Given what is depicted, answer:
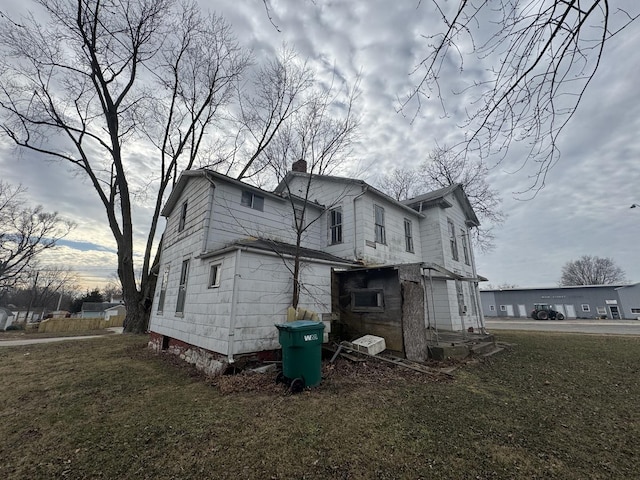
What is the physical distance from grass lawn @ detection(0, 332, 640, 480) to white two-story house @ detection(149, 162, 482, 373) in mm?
1521

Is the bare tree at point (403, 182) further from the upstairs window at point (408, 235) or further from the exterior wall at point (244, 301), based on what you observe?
the exterior wall at point (244, 301)

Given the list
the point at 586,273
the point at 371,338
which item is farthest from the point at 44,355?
the point at 586,273

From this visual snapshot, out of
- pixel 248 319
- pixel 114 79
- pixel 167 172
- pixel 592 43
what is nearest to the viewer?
pixel 592 43

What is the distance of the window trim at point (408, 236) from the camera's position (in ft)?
41.9

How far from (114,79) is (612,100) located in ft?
67.0

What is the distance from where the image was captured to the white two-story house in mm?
6594

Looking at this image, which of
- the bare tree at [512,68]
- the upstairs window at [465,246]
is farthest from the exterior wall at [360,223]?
the bare tree at [512,68]

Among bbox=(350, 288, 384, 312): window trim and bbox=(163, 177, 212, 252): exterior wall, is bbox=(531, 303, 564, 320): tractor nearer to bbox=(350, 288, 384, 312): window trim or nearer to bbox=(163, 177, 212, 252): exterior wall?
bbox=(350, 288, 384, 312): window trim

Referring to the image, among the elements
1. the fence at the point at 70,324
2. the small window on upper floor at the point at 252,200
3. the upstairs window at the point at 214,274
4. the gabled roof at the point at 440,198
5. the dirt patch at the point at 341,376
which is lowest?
the fence at the point at 70,324

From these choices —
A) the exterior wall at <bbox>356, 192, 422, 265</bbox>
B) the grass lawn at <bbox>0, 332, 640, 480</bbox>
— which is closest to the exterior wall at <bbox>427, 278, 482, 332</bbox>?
the exterior wall at <bbox>356, 192, 422, 265</bbox>

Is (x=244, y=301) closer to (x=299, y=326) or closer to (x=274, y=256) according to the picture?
(x=274, y=256)

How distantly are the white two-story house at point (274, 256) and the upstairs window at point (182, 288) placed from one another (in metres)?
0.05

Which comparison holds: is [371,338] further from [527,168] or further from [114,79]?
[114,79]

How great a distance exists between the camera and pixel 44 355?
9.27 m
